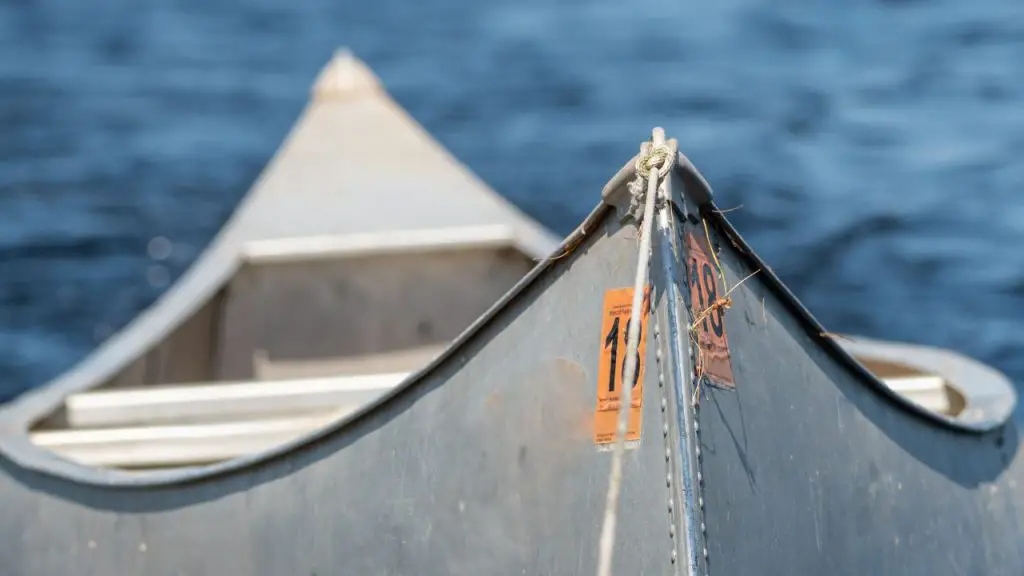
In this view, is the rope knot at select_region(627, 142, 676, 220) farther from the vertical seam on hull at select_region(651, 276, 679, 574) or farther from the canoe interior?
the canoe interior

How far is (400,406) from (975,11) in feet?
43.2

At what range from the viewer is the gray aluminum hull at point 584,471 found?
2.95 m

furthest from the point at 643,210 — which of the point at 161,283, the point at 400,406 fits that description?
the point at 161,283

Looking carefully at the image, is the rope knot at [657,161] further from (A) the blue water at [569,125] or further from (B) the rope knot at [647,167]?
(A) the blue water at [569,125]

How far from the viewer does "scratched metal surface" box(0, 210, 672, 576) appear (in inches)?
118

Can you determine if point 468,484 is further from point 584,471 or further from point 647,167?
point 647,167

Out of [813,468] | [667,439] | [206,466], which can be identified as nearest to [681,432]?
[667,439]

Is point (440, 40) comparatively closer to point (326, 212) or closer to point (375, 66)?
point (375, 66)

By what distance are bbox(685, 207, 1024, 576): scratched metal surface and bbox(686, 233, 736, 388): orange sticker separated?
3 centimetres

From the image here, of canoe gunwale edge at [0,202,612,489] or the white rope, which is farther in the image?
canoe gunwale edge at [0,202,612,489]

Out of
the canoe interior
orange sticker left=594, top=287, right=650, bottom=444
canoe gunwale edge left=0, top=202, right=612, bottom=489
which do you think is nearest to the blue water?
the canoe interior

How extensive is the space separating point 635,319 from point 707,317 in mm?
196

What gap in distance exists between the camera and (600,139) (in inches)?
493

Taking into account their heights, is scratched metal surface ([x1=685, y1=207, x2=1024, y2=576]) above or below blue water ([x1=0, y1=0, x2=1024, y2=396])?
below
